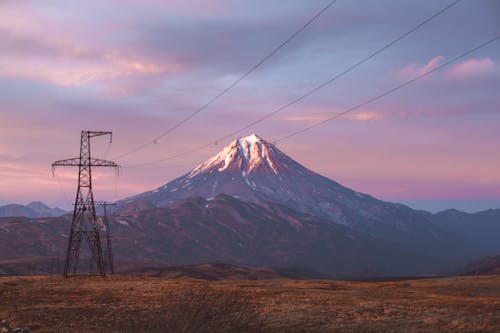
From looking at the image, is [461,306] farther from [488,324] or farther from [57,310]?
[57,310]

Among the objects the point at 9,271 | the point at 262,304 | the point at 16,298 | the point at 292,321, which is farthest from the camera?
the point at 9,271

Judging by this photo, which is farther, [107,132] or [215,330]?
[107,132]

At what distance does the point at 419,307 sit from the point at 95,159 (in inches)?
2099

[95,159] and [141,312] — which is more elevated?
[95,159]

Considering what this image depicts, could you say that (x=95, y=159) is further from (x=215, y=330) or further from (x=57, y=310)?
(x=215, y=330)

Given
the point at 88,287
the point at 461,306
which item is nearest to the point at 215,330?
the point at 461,306

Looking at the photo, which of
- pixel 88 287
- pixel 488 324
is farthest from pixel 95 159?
pixel 488 324

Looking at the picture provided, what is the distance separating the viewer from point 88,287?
64.9 metres

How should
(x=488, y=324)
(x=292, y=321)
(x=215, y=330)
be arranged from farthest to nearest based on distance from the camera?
1. (x=292, y=321)
2. (x=488, y=324)
3. (x=215, y=330)

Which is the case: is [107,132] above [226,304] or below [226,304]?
above

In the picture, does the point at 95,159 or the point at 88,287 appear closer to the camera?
the point at 88,287

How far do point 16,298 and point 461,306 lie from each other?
37.4 meters

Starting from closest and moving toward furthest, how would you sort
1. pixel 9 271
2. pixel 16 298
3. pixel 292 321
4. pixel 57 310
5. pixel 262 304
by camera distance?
pixel 292 321 < pixel 57 310 < pixel 262 304 < pixel 16 298 < pixel 9 271

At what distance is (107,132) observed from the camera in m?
83.9
